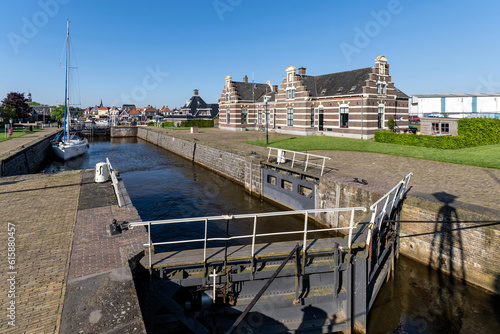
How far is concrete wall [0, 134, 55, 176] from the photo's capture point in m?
19.8

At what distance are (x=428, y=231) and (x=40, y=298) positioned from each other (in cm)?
1152

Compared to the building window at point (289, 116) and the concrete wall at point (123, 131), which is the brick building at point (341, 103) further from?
the concrete wall at point (123, 131)

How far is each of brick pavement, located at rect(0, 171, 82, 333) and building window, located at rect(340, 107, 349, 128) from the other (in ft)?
92.3

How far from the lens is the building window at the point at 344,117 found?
3384 centimetres

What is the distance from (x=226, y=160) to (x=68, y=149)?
22.1 metres

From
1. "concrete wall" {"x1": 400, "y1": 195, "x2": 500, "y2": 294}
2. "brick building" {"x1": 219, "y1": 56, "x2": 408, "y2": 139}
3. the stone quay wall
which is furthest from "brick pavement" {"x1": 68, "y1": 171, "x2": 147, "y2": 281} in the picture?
"brick building" {"x1": 219, "y1": 56, "x2": 408, "y2": 139}

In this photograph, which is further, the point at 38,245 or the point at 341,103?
the point at 341,103

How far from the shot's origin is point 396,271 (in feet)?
35.7

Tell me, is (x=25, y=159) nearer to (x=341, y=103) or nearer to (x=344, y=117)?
(x=341, y=103)

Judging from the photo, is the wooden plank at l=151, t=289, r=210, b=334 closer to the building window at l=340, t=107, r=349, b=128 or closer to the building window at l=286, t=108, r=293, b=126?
the building window at l=340, t=107, r=349, b=128

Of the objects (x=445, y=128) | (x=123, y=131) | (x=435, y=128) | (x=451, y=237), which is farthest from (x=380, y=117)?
(x=123, y=131)

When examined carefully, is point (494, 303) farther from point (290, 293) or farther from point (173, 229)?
point (173, 229)

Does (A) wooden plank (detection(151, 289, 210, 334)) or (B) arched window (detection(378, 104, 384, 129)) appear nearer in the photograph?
(A) wooden plank (detection(151, 289, 210, 334))

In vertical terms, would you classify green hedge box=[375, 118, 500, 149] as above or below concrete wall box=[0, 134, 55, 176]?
above
